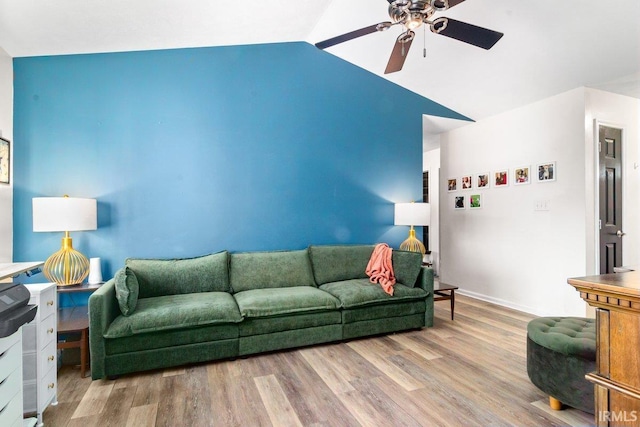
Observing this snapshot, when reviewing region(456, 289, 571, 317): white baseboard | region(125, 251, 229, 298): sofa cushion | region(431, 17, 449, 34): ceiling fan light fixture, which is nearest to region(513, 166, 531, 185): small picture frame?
region(456, 289, 571, 317): white baseboard

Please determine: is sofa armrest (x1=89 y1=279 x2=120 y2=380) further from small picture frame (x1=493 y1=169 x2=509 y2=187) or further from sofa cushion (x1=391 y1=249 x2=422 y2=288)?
small picture frame (x1=493 y1=169 x2=509 y2=187)

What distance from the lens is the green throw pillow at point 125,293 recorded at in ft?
7.90

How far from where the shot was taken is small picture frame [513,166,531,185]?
3.90m

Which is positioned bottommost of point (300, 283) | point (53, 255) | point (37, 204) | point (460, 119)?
point (300, 283)

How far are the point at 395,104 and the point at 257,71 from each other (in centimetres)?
181

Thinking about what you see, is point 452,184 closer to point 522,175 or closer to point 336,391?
point 522,175

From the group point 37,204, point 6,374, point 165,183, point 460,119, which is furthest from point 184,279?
point 460,119

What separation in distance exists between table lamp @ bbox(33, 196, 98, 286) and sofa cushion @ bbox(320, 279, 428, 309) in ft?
7.18

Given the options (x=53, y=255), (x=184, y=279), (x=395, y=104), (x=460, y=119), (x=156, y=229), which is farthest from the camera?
(x=460, y=119)

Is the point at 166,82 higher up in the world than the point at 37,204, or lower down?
higher up

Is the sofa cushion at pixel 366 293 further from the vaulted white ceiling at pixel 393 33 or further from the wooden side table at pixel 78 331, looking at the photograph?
the vaulted white ceiling at pixel 393 33

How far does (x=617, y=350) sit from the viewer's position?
90 centimetres

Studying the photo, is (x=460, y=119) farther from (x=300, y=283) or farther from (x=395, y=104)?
(x=300, y=283)

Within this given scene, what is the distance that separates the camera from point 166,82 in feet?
10.9
